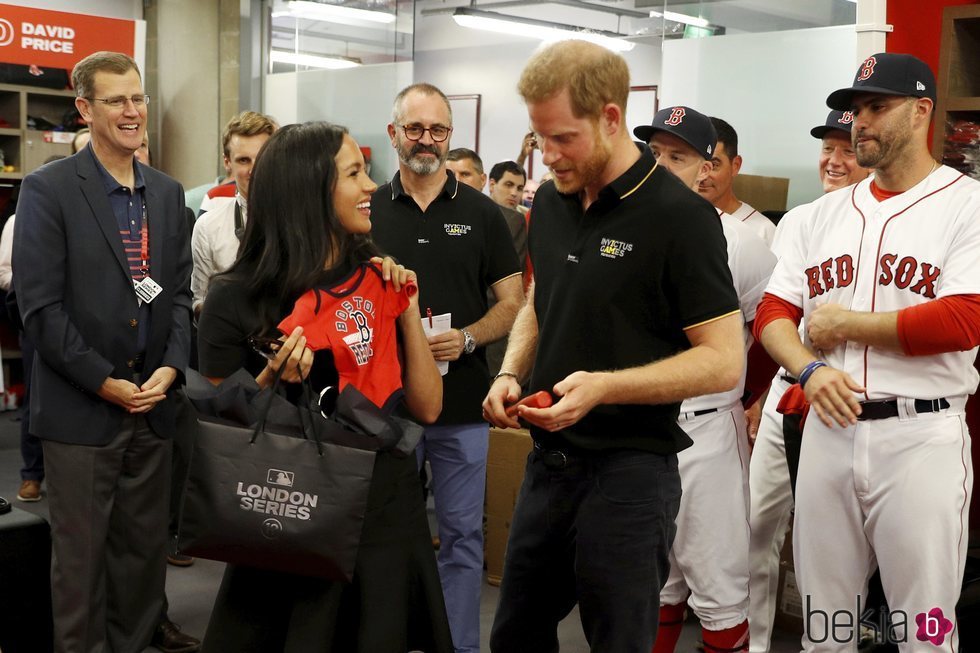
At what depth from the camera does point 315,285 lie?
193cm

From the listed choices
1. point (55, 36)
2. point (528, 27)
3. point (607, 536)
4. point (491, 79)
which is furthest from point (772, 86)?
point (491, 79)

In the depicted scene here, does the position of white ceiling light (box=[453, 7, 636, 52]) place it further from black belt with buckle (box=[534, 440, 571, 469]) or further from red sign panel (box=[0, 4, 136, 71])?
black belt with buckle (box=[534, 440, 571, 469])

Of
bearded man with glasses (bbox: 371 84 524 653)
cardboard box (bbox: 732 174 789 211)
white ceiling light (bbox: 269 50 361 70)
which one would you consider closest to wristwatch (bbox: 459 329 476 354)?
bearded man with glasses (bbox: 371 84 524 653)

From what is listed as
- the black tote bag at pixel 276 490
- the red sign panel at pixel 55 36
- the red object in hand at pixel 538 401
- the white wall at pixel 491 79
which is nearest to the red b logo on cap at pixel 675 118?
the red object in hand at pixel 538 401

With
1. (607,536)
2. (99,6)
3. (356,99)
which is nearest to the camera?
(607,536)

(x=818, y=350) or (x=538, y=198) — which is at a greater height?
(x=538, y=198)

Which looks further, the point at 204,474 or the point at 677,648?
the point at 677,648

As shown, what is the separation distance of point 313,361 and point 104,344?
4.40 feet

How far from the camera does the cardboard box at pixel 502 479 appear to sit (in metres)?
4.05

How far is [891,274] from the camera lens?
252cm

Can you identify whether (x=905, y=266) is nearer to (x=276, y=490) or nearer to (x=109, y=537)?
(x=276, y=490)

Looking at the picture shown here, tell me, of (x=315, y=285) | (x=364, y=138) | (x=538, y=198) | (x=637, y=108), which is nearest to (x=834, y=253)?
(x=538, y=198)

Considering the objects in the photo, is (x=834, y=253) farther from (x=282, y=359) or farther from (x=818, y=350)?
(x=282, y=359)

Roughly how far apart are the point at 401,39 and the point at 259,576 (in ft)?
25.9
